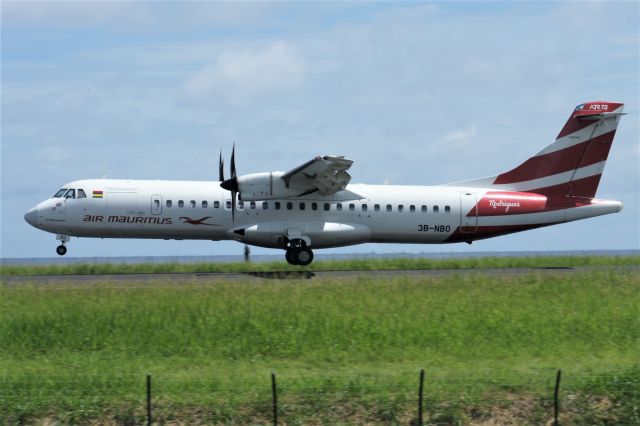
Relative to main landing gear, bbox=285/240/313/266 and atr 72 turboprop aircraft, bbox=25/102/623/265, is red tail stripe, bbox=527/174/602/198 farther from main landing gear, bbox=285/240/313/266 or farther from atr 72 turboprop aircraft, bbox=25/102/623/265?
main landing gear, bbox=285/240/313/266

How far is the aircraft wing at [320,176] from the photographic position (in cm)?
2984

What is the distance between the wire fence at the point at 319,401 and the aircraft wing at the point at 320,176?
1461 centimetres

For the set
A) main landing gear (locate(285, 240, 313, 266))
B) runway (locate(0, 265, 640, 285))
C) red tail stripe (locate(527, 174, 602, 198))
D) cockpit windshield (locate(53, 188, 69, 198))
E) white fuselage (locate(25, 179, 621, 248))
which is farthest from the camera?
red tail stripe (locate(527, 174, 602, 198))

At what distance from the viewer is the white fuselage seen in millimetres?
31203

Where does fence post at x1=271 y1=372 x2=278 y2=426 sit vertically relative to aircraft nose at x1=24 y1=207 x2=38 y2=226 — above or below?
below

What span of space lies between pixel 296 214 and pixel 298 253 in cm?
149

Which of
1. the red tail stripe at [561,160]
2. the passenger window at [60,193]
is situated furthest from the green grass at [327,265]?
the red tail stripe at [561,160]

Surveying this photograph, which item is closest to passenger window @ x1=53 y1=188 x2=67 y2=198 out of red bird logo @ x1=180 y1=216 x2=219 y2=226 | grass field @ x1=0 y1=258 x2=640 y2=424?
red bird logo @ x1=180 y1=216 x2=219 y2=226

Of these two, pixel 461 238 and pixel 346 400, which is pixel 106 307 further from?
pixel 461 238

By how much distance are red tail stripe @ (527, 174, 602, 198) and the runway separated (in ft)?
10.2

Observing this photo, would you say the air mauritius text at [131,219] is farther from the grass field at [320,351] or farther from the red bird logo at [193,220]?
the grass field at [320,351]

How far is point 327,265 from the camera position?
117 feet

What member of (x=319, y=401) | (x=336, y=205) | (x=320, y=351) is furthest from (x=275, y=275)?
(x=319, y=401)

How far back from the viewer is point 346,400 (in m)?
15.2
